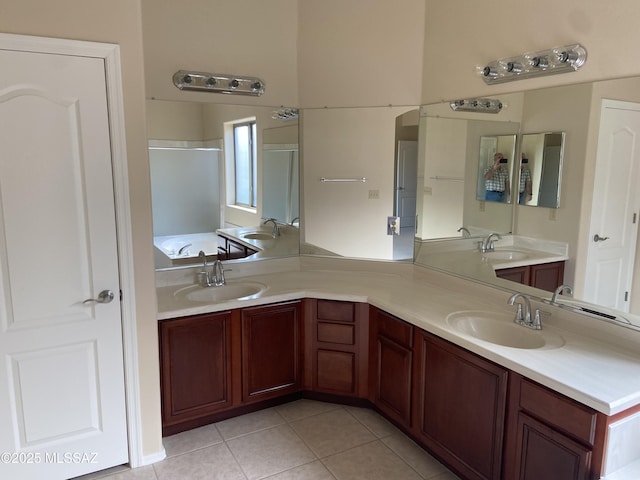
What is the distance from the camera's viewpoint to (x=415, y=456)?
2592 millimetres

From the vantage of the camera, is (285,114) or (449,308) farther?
(285,114)

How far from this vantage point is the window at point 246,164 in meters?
3.30

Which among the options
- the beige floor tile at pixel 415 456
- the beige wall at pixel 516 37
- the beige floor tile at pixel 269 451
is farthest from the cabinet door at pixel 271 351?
the beige wall at pixel 516 37

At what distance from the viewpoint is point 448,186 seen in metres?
3.03

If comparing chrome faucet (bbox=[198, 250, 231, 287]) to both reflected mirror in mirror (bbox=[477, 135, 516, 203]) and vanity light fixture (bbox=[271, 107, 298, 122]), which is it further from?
reflected mirror in mirror (bbox=[477, 135, 516, 203])

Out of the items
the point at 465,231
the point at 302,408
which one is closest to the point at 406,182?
the point at 465,231

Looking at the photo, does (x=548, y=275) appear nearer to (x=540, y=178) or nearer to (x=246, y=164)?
(x=540, y=178)

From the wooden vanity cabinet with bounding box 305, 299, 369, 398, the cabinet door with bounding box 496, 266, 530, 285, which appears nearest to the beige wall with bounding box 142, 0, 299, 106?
the wooden vanity cabinet with bounding box 305, 299, 369, 398

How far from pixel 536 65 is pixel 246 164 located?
198cm

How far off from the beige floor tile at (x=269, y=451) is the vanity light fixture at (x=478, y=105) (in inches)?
88.2

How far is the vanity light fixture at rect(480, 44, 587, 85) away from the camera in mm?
2164

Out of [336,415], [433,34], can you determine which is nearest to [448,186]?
[433,34]

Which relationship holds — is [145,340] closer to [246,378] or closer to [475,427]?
[246,378]

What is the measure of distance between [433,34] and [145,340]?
258 cm
